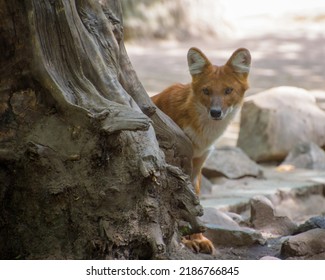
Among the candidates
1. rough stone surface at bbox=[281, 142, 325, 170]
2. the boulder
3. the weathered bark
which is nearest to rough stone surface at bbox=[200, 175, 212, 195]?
the boulder

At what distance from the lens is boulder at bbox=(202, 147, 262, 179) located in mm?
7715

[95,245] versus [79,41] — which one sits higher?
[79,41]

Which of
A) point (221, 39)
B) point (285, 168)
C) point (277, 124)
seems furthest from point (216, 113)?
point (221, 39)

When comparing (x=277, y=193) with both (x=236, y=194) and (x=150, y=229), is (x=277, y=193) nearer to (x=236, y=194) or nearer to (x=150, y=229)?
(x=236, y=194)

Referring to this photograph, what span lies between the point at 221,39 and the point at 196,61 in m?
12.7

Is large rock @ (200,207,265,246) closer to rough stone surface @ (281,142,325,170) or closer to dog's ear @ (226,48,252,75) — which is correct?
dog's ear @ (226,48,252,75)

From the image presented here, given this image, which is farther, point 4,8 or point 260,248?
point 260,248

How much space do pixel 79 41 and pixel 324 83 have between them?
8953mm

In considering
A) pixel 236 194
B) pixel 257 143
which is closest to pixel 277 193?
pixel 236 194

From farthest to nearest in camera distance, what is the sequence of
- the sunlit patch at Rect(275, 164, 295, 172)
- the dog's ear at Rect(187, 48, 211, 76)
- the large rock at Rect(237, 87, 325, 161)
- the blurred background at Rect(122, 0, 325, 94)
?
1. the blurred background at Rect(122, 0, 325, 94)
2. the large rock at Rect(237, 87, 325, 161)
3. the sunlit patch at Rect(275, 164, 295, 172)
4. the dog's ear at Rect(187, 48, 211, 76)

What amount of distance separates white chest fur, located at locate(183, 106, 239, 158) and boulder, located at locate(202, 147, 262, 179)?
1.70 m

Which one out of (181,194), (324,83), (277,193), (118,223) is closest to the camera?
(118,223)

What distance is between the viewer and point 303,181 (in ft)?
24.3

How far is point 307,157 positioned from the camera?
819 centimetres
